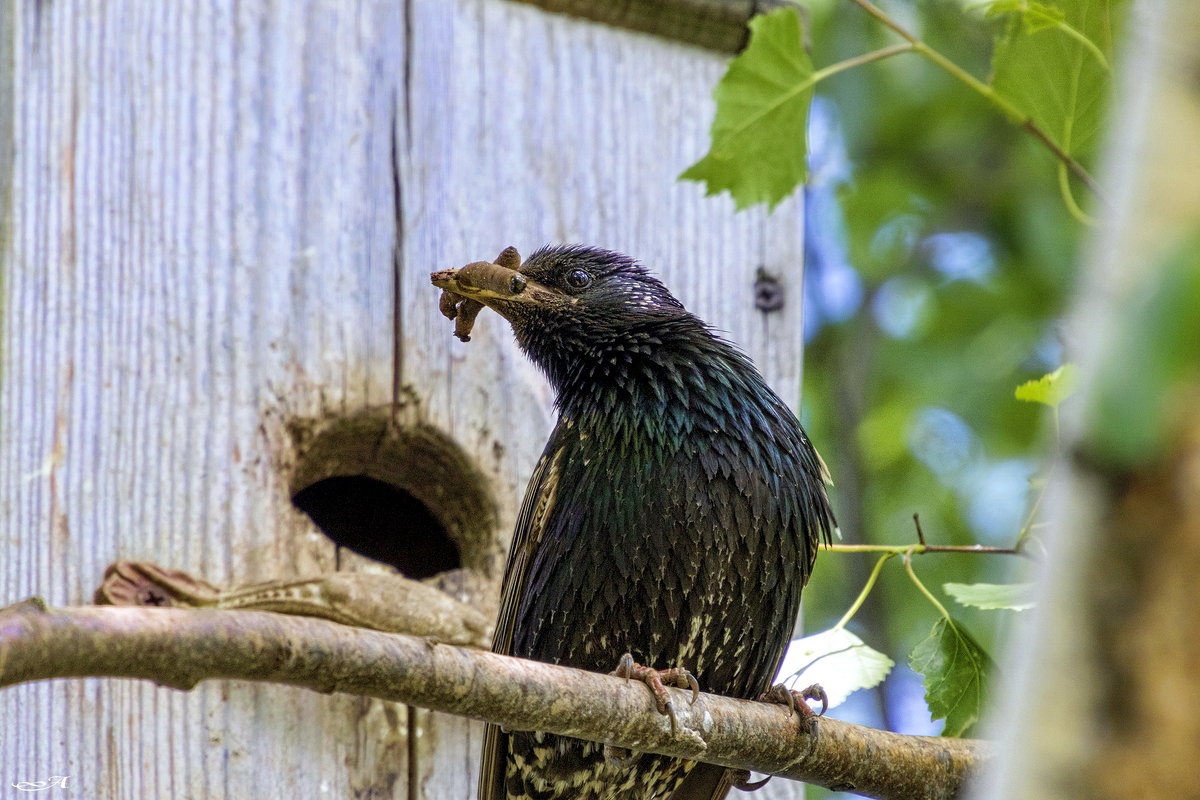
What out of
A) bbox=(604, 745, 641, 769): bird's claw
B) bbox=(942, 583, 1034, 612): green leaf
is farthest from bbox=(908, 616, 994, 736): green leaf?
bbox=(604, 745, 641, 769): bird's claw

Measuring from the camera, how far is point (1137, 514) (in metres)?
0.74

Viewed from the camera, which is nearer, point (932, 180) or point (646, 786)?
point (646, 786)

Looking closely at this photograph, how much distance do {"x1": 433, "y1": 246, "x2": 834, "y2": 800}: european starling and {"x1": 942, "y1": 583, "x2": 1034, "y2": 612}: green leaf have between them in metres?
0.35

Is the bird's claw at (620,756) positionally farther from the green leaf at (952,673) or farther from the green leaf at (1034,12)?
the green leaf at (1034,12)

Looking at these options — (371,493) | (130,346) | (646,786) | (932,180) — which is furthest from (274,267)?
(932,180)

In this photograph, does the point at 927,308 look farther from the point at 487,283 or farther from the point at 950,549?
the point at 950,549

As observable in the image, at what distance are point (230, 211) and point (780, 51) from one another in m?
1.19

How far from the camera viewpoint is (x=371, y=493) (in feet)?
12.0

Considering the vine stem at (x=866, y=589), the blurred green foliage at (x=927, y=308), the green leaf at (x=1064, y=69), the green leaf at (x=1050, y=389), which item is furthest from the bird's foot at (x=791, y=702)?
the blurred green foliage at (x=927, y=308)

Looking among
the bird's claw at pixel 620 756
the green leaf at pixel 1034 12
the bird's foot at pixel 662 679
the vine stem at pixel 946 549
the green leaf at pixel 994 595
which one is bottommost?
the bird's claw at pixel 620 756

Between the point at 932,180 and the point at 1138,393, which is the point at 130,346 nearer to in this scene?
the point at 1138,393

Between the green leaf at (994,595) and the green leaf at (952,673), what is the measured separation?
6 cm

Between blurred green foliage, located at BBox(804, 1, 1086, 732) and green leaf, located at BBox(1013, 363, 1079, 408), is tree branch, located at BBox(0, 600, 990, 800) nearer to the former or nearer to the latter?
green leaf, located at BBox(1013, 363, 1079, 408)

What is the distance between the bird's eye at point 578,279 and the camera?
126 inches
